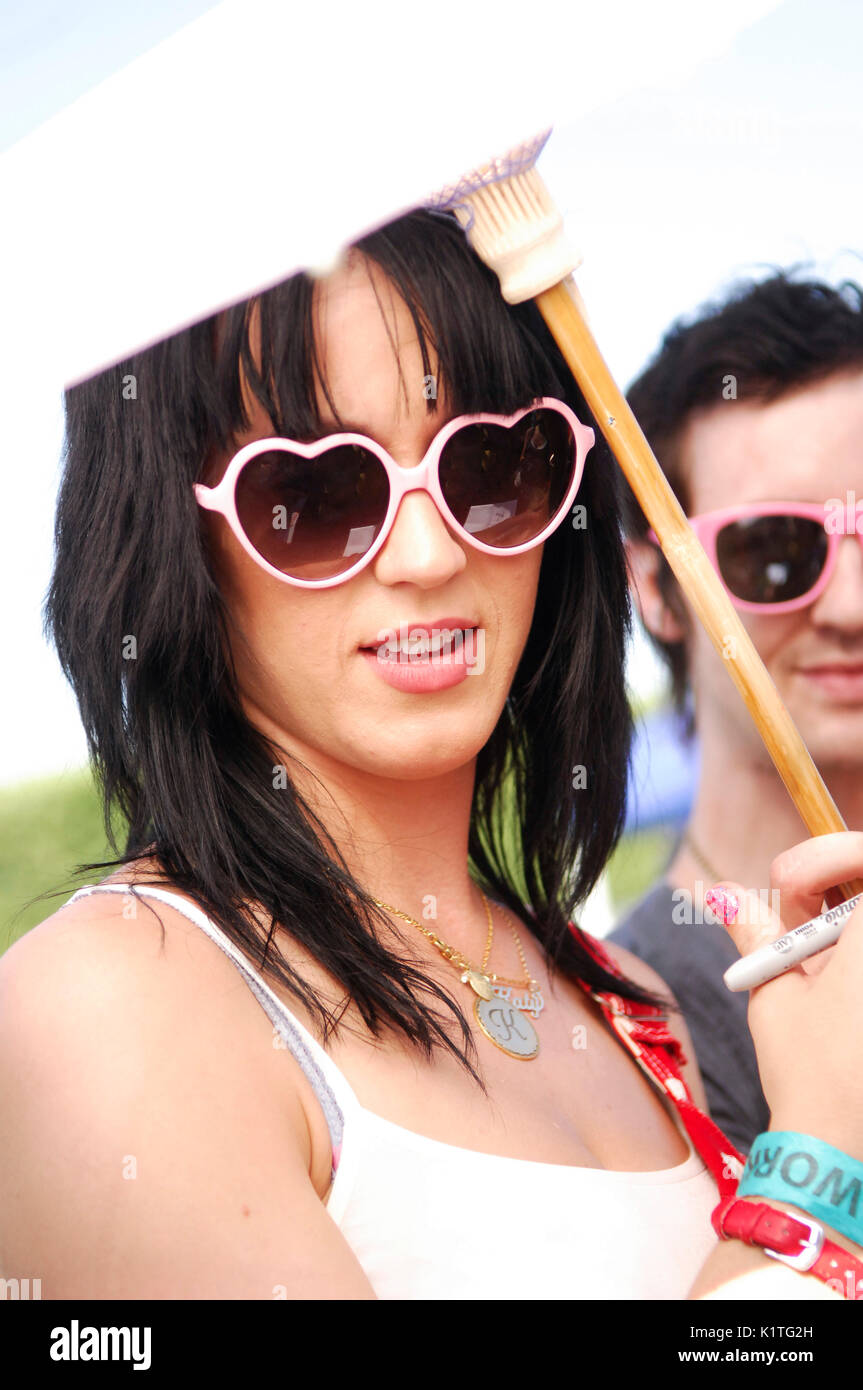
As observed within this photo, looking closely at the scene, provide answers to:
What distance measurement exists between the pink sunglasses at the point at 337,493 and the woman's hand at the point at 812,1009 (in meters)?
0.42

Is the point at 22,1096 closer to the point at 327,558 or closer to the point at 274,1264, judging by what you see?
the point at 274,1264

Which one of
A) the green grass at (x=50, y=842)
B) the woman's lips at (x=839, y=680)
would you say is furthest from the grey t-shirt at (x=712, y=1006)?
the woman's lips at (x=839, y=680)

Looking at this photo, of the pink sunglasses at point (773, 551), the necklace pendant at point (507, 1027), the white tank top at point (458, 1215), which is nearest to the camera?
the white tank top at point (458, 1215)

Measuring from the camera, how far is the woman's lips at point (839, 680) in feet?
6.50

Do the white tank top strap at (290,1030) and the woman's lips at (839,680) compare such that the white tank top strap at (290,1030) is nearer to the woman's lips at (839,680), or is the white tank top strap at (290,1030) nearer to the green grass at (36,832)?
the woman's lips at (839,680)

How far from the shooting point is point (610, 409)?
1.25m

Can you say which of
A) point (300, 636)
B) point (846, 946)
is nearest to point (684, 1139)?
point (846, 946)

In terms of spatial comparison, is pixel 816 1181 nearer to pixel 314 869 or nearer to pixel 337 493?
pixel 314 869

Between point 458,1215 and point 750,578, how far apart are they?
3.74 feet

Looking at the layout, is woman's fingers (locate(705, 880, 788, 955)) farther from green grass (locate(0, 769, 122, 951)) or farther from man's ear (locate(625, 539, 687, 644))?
green grass (locate(0, 769, 122, 951))

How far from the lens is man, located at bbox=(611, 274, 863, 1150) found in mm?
1948

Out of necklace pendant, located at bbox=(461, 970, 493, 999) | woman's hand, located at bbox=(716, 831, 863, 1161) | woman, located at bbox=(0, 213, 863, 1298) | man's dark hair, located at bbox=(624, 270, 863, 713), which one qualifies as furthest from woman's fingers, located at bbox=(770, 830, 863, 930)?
man's dark hair, located at bbox=(624, 270, 863, 713)
